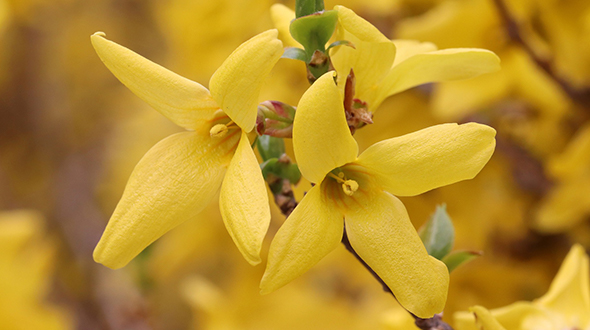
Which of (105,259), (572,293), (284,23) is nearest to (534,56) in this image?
(572,293)

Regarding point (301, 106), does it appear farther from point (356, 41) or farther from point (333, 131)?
point (356, 41)

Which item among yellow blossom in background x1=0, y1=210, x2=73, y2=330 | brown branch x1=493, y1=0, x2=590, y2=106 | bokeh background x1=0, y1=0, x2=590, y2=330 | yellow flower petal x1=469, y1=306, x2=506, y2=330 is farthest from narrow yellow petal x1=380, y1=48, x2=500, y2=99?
yellow blossom in background x1=0, y1=210, x2=73, y2=330

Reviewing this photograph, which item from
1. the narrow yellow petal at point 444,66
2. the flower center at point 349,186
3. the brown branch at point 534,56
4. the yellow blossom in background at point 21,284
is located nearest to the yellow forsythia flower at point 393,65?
the narrow yellow petal at point 444,66

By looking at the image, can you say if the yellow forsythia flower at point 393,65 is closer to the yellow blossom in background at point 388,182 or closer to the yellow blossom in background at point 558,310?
the yellow blossom in background at point 388,182

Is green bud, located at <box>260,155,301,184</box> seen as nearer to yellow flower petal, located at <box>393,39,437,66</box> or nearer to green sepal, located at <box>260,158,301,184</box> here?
green sepal, located at <box>260,158,301,184</box>

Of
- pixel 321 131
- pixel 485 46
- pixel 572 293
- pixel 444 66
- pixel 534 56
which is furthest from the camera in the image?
pixel 485 46

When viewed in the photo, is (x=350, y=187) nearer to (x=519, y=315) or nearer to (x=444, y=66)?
(x=444, y=66)

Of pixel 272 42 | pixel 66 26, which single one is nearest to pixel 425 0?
pixel 272 42
